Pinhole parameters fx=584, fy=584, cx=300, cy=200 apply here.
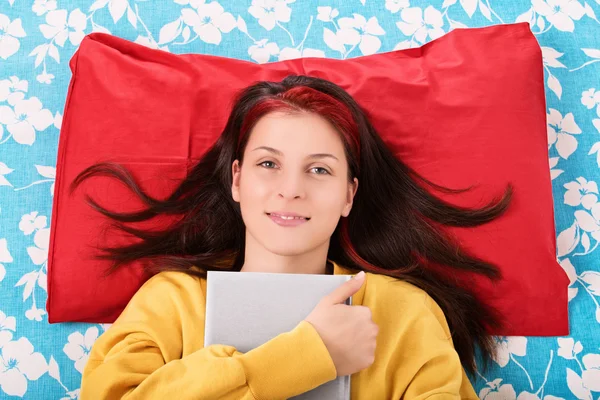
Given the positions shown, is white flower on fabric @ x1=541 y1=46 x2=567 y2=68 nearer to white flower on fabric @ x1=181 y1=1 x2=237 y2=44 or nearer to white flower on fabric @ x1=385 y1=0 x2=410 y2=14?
white flower on fabric @ x1=385 y1=0 x2=410 y2=14

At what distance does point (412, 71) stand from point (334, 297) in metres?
0.64

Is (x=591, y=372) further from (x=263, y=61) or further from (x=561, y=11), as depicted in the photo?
(x=263, y=61)

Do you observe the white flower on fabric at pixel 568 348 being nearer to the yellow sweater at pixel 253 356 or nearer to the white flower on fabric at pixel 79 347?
the yellow sweater at pixel 253 356

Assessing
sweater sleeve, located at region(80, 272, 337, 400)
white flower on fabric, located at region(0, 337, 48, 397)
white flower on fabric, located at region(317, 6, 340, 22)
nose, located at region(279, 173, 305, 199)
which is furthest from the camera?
white flower on fabric, located at region(317, 6, 340, 22)

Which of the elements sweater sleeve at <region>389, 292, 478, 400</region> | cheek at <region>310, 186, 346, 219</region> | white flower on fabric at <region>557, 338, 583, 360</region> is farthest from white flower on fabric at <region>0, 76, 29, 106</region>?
white flower on fabric at <region>557, 338, 583, 360</region>

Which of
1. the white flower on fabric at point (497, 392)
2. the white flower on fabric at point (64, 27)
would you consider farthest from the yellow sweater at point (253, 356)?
the white flower on fabric at point (64, 27)

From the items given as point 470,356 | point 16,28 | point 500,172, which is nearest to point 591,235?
point 500,172

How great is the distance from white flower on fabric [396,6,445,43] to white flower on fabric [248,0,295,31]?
304 millimetres

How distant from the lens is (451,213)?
130cm

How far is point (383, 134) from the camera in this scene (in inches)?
53.3

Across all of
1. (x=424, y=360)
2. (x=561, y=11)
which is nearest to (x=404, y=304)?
(x=424, y=360)

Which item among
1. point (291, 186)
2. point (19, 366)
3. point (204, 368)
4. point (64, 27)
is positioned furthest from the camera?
point (64, 27)

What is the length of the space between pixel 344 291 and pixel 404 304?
0.20 meters

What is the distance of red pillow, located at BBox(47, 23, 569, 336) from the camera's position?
1.27 m
